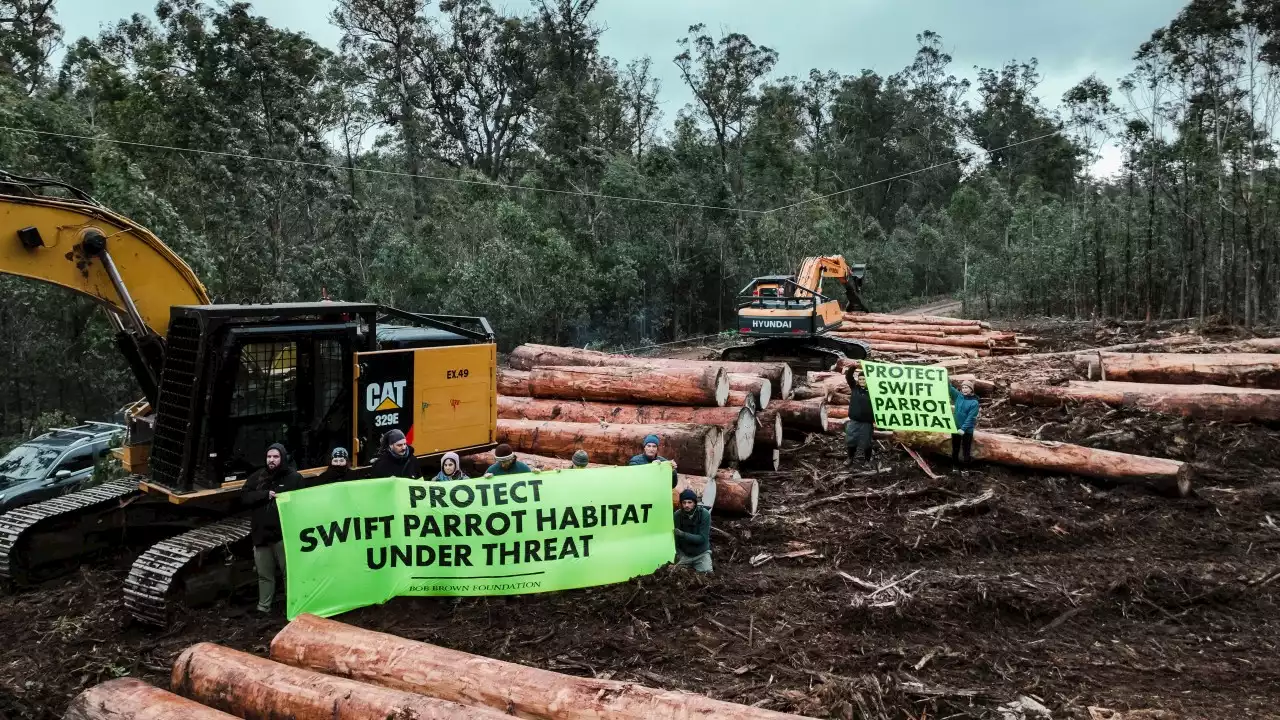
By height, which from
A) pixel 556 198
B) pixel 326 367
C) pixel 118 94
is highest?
pixel 118 94

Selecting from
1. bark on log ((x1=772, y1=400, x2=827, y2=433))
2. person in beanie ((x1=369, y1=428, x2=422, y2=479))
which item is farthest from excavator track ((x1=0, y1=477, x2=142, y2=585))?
bark on log ((x1=772, y1=400, x2=827, y2=433))

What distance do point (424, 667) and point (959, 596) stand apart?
434 cm

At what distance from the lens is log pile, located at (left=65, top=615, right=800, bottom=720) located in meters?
4.73

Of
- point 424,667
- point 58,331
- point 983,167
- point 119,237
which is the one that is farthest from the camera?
point 983,167

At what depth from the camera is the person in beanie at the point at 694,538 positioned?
7.61 m

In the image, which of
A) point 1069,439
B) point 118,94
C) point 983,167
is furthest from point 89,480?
point 983,167

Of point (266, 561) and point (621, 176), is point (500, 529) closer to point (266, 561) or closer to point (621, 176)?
point (266, 561)

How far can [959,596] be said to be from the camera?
690cm

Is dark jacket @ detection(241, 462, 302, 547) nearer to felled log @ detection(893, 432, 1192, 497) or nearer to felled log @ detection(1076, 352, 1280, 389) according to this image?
felled log @ detection(893, 432, 1192, 497)

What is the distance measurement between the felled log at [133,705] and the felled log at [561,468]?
13.8ft

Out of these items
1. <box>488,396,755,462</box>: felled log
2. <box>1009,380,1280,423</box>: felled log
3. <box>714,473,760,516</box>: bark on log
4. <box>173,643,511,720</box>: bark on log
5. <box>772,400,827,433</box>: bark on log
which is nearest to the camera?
<box>173,643,511,720</box>: bark on log

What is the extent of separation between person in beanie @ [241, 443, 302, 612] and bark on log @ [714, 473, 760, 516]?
15.0 feet

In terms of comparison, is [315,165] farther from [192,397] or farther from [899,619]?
[899,619]

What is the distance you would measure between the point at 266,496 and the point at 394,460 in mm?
1094
